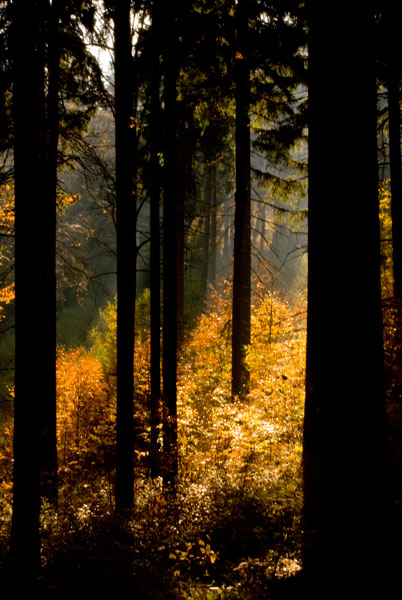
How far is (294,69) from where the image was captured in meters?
9.27

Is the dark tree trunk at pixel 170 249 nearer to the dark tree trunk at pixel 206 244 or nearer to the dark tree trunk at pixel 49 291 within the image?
the dark tree trunk at pixel 49 291

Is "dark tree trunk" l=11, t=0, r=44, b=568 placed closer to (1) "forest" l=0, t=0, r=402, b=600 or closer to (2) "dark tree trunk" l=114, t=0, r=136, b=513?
(1) "forest" l=0, t=0, r=402, b=600

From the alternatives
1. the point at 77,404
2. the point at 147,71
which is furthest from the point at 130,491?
the point at 147,71

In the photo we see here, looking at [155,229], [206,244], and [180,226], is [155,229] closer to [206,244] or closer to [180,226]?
[180,226]

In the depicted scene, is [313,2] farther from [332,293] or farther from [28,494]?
[28,494]

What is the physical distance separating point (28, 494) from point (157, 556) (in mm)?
1676

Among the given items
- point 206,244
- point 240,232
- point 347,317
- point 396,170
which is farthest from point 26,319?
point 206,244

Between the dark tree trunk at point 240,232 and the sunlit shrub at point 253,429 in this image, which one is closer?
the sunlit shrub at point 253,429

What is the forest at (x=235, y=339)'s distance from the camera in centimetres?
423

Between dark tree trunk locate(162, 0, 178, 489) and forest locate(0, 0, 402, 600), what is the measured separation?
0.12 feet

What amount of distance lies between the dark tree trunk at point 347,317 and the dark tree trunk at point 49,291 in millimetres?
5214

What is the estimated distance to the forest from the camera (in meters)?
4.23

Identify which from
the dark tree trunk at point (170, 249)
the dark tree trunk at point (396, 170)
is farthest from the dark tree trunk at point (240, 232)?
the dark tree trunk at point (170, 249)

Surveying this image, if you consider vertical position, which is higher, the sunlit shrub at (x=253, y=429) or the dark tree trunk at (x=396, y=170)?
the dark tree trunk at (x=396, y=170)
